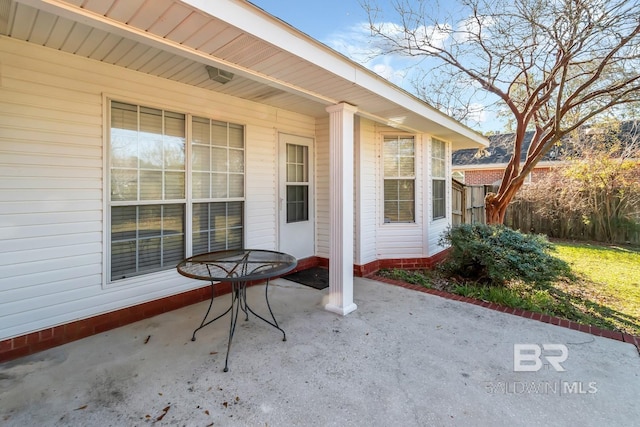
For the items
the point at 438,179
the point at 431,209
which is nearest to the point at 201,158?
the point at 431,209

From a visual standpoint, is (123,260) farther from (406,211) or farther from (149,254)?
(406,211)

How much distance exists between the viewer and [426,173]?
571 centimetres

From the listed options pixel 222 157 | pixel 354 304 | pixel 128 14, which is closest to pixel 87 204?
pixel 222 157

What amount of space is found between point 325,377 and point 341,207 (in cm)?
180

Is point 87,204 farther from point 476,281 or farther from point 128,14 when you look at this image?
point 476,281

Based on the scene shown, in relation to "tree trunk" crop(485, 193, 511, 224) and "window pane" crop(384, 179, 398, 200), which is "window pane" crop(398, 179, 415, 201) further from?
"tree trunk" crop(485, 193, 511, 224)

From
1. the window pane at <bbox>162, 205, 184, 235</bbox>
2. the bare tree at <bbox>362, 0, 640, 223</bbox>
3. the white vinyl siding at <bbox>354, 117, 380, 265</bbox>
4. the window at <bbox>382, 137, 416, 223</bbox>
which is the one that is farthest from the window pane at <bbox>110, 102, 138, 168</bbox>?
the bare tree at <bbox>362, 0, 640, 223</bbox>

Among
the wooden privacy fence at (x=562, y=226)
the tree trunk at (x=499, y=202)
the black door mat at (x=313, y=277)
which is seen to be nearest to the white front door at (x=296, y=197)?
the black door mat at (x=313, y=277)

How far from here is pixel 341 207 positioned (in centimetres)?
354

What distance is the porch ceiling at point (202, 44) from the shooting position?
1826 millimetres

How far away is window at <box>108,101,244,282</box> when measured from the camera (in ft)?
10.4

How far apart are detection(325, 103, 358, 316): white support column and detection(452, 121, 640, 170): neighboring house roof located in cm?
630

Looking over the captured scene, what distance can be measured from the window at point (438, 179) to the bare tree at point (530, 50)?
1.62 m

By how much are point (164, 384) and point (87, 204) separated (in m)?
1.85
